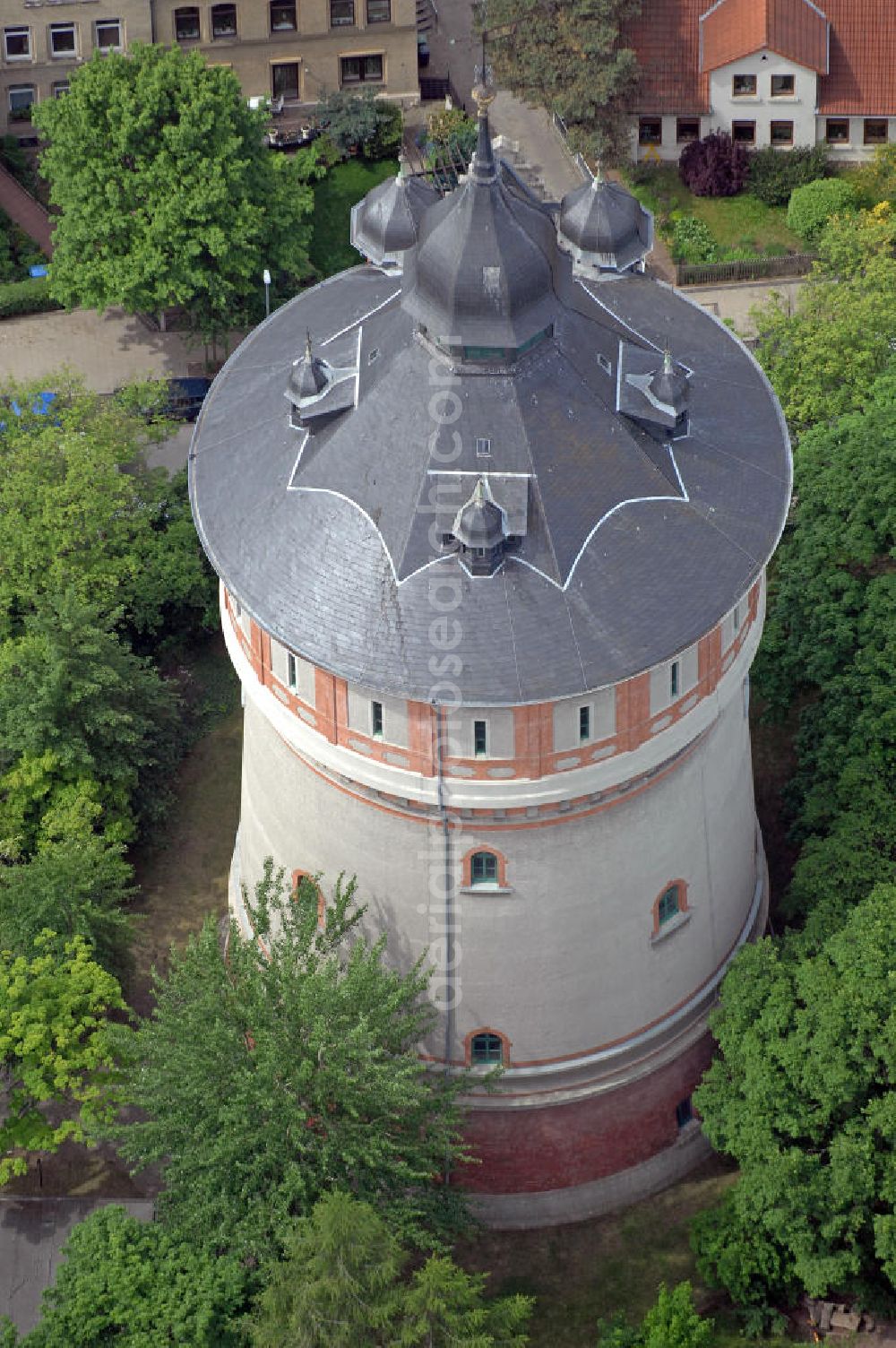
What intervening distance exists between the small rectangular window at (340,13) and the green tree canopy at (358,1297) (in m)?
61.2

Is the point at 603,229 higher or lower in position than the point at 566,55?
lower

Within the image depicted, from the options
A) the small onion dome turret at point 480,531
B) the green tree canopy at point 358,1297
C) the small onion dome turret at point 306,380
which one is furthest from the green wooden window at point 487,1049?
the small onion dome turret at point 306,380

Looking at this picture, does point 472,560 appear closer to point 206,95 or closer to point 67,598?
point 67,598

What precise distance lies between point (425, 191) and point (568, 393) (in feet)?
30.3

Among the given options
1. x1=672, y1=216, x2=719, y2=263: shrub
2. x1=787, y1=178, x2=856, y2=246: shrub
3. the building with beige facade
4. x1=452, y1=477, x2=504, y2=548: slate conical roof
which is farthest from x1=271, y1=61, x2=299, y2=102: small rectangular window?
x1=452, y1=477, x2=504, y2=548: slate conical roof

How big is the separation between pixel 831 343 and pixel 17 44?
39.2 metres

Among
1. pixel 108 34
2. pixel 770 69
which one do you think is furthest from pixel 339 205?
pixel 770 69

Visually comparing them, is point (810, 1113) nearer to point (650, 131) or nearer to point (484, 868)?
point (484, 868)

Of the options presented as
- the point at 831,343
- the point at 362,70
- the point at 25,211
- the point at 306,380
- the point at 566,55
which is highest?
the point at 566,55

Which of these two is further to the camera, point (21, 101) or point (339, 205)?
point (21, 101)

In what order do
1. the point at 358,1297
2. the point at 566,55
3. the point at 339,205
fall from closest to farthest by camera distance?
the point at 358,1297 → the point at 566,55 → the point at 339,205

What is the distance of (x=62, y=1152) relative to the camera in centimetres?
8294

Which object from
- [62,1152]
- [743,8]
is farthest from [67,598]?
[743,8]

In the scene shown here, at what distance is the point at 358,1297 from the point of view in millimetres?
67375
